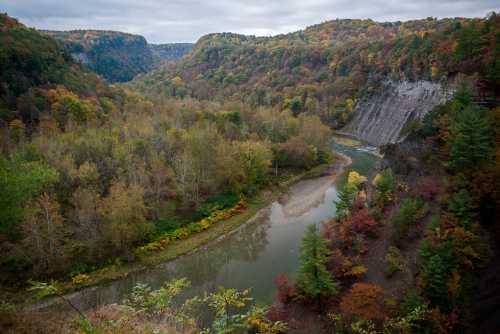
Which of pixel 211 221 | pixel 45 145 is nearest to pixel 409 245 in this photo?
pixel 211 221

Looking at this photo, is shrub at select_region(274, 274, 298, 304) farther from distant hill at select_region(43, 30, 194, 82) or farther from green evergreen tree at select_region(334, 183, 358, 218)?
distant hill at select_region(43, 30, 194, 82)

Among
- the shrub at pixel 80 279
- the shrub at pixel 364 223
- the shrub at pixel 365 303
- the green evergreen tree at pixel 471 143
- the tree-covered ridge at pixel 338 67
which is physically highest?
the tree-covered ridge at pixel 338 67

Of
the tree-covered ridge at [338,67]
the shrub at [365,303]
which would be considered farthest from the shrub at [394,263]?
the tree-covered ridge at [338,67]

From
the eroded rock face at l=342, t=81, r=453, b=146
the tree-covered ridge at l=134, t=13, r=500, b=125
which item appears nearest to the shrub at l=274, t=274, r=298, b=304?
the tree-covered ridge at l=134, t=13, r=500, b=125

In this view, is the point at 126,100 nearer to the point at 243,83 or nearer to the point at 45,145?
the point at 45,145

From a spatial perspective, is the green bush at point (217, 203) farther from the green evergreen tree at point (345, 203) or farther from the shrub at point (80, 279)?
the green evergreen tree at point (345, 203)
